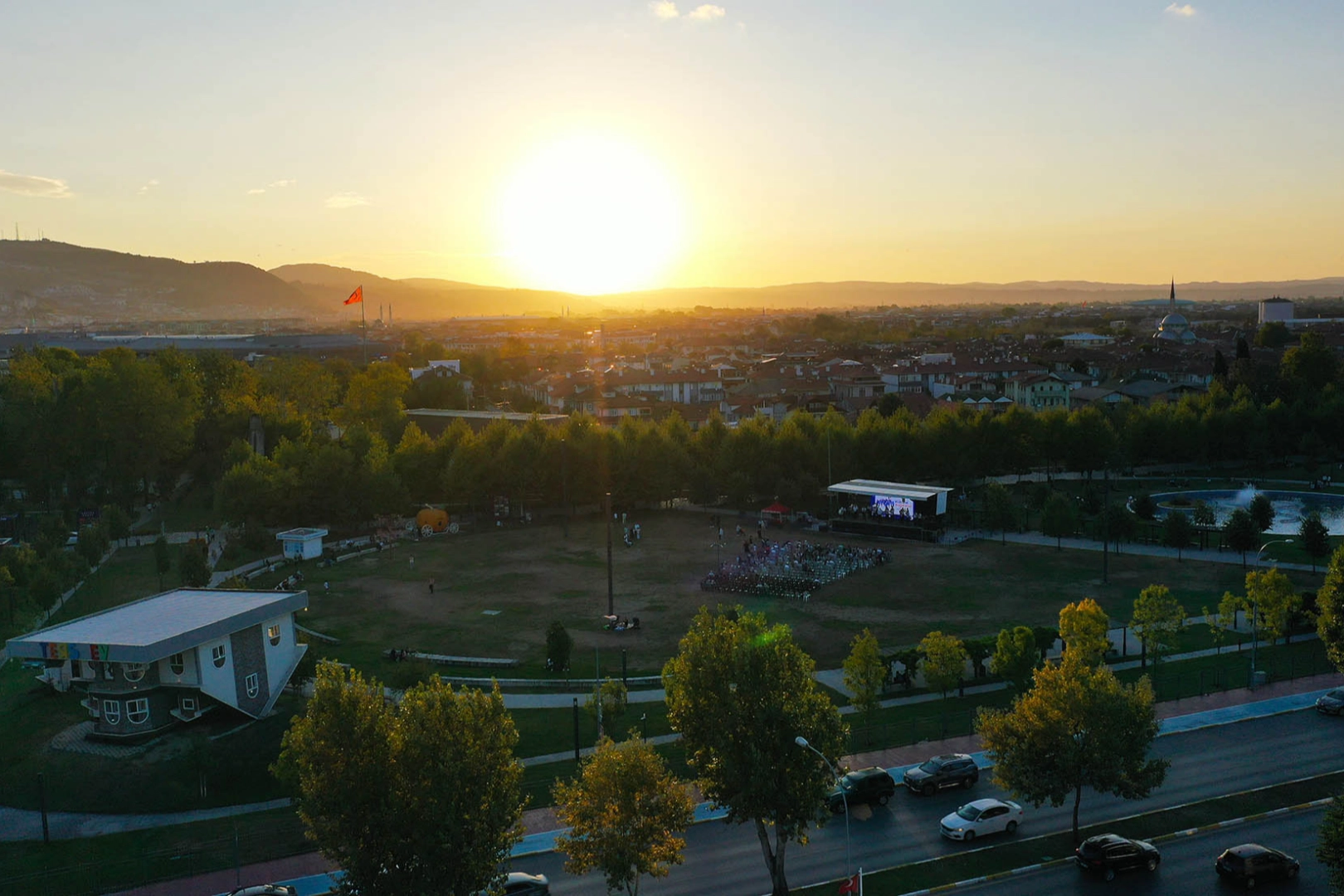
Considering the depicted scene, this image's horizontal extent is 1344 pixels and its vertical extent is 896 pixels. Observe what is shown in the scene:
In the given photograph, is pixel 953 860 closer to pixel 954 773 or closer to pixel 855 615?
pixel 954 773

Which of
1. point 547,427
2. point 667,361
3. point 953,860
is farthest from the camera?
point 667,361

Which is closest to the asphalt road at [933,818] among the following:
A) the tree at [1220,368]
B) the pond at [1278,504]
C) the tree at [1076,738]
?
the tree at [1076,738]

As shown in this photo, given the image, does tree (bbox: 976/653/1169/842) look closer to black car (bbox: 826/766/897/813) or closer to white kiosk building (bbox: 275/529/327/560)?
black car (bbox: 826/766/897/813)

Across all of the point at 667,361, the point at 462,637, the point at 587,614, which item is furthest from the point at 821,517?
the point at 667,361

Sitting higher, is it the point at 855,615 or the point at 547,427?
the point at 547,427

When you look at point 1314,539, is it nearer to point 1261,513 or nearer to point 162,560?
point 1261,513

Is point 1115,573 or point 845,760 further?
point 1115,573
